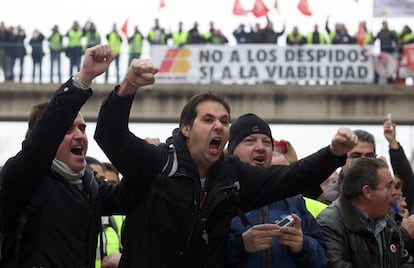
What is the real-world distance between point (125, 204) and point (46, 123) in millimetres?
803

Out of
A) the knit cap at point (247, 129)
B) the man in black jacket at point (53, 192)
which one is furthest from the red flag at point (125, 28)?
the man in black jacket at point (53, 192)

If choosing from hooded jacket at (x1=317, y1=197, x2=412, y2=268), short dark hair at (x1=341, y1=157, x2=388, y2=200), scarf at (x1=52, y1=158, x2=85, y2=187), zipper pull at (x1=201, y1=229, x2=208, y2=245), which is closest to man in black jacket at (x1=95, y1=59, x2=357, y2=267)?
zipper pull at (x1=201, y1=229, x2=208, y2=245)

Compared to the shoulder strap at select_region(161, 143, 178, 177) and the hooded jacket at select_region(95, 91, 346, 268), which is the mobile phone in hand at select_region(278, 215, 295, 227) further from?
the shoulder strap at select_region(161, 143, 178, 177)

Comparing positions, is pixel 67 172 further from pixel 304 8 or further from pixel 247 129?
pixel 304 8

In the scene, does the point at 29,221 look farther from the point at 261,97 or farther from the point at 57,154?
the point at 261,97

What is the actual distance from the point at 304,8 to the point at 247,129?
76.1 feet

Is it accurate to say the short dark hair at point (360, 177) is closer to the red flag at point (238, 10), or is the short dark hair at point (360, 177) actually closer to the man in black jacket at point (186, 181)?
the man in black jacket at point (186, 181)

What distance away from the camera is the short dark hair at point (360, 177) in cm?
665

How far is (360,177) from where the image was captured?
668 centimetres

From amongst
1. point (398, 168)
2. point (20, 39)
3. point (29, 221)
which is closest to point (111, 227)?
point (398, 168)

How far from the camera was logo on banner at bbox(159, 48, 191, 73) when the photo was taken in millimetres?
28797

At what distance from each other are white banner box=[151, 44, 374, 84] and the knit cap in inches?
837

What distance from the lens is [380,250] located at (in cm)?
650

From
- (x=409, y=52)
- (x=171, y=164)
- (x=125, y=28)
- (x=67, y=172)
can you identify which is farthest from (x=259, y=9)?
(x=67, y=172)
